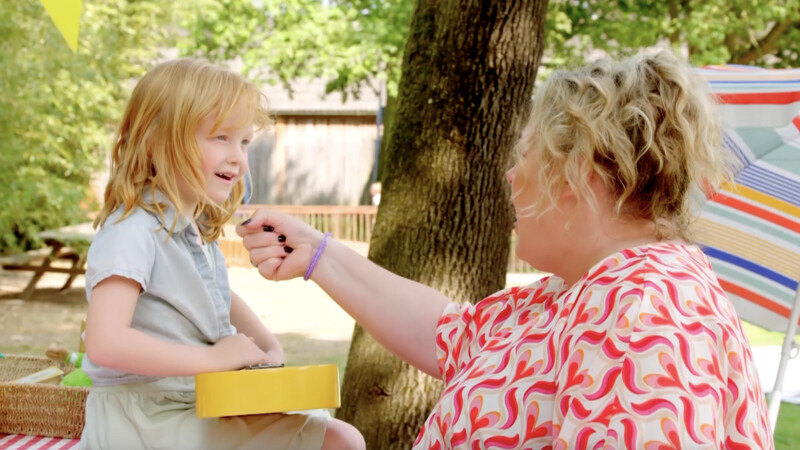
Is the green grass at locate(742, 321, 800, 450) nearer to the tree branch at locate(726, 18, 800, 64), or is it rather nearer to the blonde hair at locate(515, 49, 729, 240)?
the blonde hair at locate(515, 49, 729, 240)

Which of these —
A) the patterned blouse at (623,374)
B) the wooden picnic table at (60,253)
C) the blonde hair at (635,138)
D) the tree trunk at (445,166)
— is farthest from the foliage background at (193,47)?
the patterned blouse at (623,374)

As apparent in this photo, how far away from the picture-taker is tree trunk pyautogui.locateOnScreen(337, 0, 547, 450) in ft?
13.1

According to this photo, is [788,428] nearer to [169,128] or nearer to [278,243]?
[278,243]

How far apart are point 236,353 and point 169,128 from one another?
21.1 inches

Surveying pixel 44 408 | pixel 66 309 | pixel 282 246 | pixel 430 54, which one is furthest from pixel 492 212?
pixel 66 309

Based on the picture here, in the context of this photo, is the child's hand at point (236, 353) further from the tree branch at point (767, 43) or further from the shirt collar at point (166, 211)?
the tree branch at point (767, 43)

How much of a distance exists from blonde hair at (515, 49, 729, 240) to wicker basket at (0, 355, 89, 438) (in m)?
1.38

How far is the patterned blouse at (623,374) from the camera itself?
140 cm

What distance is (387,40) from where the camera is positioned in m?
13.1

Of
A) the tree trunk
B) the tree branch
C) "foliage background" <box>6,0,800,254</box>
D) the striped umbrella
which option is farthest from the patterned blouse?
the tree branch

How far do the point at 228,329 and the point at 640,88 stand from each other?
44.3 inches

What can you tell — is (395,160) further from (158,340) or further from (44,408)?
(158,340)

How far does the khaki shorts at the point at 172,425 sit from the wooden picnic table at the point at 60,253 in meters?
8.89

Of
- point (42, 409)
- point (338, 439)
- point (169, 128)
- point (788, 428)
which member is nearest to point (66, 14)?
point (169, 128)
